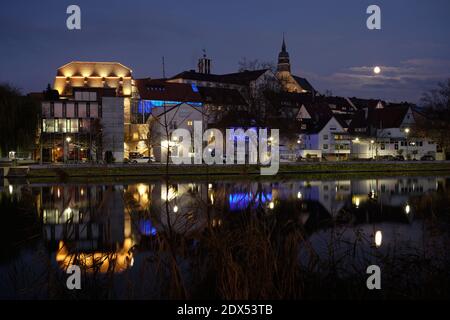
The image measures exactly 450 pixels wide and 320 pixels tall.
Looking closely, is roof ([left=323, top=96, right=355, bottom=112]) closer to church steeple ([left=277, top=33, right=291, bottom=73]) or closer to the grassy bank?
the grassy bank

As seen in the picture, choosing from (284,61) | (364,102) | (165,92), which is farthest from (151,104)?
(284,61)

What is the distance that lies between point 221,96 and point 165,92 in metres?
9.13

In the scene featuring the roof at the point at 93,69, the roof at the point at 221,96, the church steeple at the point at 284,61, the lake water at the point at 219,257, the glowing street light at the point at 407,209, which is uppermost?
the church steeple at the point at 284,61

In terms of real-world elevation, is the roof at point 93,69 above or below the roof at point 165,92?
above

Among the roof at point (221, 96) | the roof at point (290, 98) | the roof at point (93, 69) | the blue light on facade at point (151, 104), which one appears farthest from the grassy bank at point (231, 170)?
the roof at point (93, 69)

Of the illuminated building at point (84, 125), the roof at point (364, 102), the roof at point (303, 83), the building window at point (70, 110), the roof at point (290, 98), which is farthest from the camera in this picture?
the roof at point (303, 83)

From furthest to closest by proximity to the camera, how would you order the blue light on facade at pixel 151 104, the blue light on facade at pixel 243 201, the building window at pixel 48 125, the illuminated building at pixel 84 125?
the blue light on facade at pixel 151 104, the building window at pixel 48 125, the illuminated building at pixel 84 125, the blue light on facade at pixel 243 201

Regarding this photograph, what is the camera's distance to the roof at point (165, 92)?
7388 cm

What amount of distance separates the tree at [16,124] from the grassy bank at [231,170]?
10.2 m

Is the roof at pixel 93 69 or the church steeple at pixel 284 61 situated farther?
the church steeple at pixel 284 61

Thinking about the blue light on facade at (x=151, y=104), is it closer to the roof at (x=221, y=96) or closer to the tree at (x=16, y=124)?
the roof at (x=221, y=96)

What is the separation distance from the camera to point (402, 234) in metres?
18.1

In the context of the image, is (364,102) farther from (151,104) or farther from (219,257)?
(219,257)

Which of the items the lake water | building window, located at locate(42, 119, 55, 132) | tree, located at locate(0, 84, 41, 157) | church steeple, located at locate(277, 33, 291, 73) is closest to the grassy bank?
tree, located at locate(0, 84, 41, 157)
